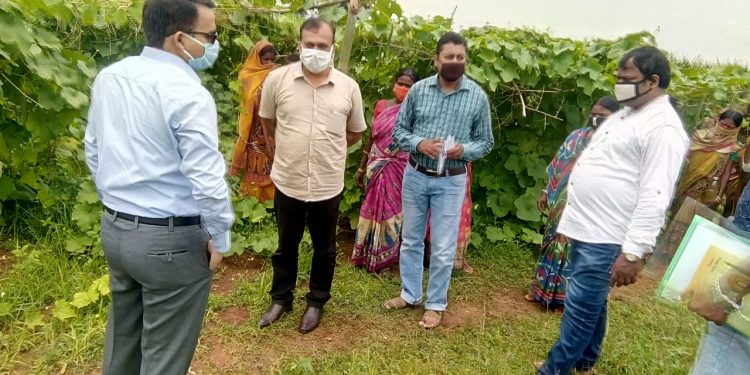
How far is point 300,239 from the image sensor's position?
121 inches

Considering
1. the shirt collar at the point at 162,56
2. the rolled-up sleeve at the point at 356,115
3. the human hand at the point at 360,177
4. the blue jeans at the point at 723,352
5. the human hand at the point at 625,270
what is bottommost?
the human hand at the point at 360,177

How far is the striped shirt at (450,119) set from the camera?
3.08m

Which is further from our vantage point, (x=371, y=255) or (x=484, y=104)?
(x=371, y=255)

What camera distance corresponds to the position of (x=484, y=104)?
3.13 m

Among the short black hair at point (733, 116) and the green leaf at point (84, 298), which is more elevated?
the short black hair at point (733, 116)

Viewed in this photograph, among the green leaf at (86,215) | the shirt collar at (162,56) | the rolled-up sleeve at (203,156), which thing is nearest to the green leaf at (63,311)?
the green leaf at (86,215)

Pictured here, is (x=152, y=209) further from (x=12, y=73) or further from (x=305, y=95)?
(x=12, y=73)

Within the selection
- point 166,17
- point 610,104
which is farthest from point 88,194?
point 610,104

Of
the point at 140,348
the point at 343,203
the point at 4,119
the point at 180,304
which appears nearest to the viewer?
the point at 180,304

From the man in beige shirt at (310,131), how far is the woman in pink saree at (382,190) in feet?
2.36

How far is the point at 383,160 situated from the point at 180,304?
7.17 ft

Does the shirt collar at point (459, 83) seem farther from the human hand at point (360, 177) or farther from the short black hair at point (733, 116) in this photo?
the short black hair at point (733, 116)

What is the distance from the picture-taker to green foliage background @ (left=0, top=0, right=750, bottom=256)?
3785 millimetres

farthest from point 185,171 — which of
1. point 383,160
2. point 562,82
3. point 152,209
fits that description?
point 562,82
